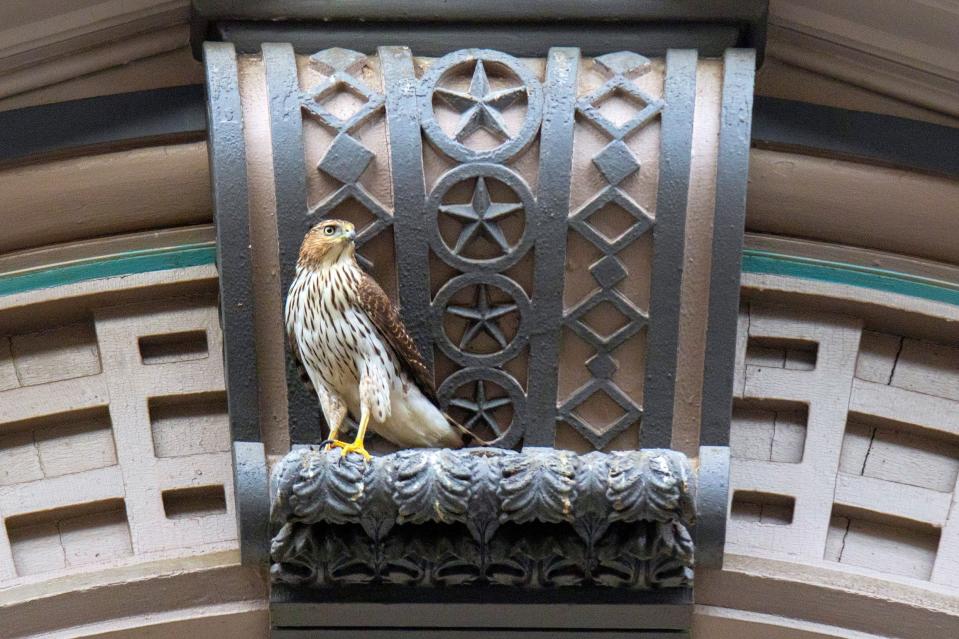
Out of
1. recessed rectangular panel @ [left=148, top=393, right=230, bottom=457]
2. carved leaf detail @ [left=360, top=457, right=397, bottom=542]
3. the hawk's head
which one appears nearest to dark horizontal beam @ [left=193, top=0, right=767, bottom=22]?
the hawk's head

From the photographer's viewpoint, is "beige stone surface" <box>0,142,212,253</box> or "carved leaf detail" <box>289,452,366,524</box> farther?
"beige stone surface" <box>0,142,212,253</box>

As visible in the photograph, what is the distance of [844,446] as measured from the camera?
295 centimetres

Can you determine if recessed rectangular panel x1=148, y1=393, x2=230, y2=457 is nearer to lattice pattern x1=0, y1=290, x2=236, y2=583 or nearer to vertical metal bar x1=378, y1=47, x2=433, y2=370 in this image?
lattice pattern x1=0, y1=290, x2=236, y2=583

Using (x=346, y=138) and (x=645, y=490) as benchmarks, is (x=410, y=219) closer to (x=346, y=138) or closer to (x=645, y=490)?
(x=346, y=138)

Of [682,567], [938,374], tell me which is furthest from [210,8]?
[938,374]

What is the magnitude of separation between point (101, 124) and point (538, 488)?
0.91 meters

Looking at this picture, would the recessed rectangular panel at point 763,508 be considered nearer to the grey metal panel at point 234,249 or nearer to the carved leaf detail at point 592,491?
the carved leaf detail at point 592,491

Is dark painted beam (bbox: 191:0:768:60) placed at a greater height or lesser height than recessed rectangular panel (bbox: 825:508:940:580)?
greater

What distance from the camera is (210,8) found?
2.81 m

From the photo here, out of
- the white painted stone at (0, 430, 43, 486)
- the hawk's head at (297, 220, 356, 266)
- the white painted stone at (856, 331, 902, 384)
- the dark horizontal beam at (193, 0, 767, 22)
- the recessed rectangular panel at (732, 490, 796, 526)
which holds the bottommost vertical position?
the recessed rectangular panel at (732, 490, 796, 526)

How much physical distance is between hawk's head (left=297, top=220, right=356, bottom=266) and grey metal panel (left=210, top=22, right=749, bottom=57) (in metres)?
0.32

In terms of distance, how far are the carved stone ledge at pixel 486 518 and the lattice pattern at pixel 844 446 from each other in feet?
0.81

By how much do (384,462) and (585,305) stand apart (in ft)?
1.24

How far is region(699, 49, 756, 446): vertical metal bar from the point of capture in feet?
8.96
